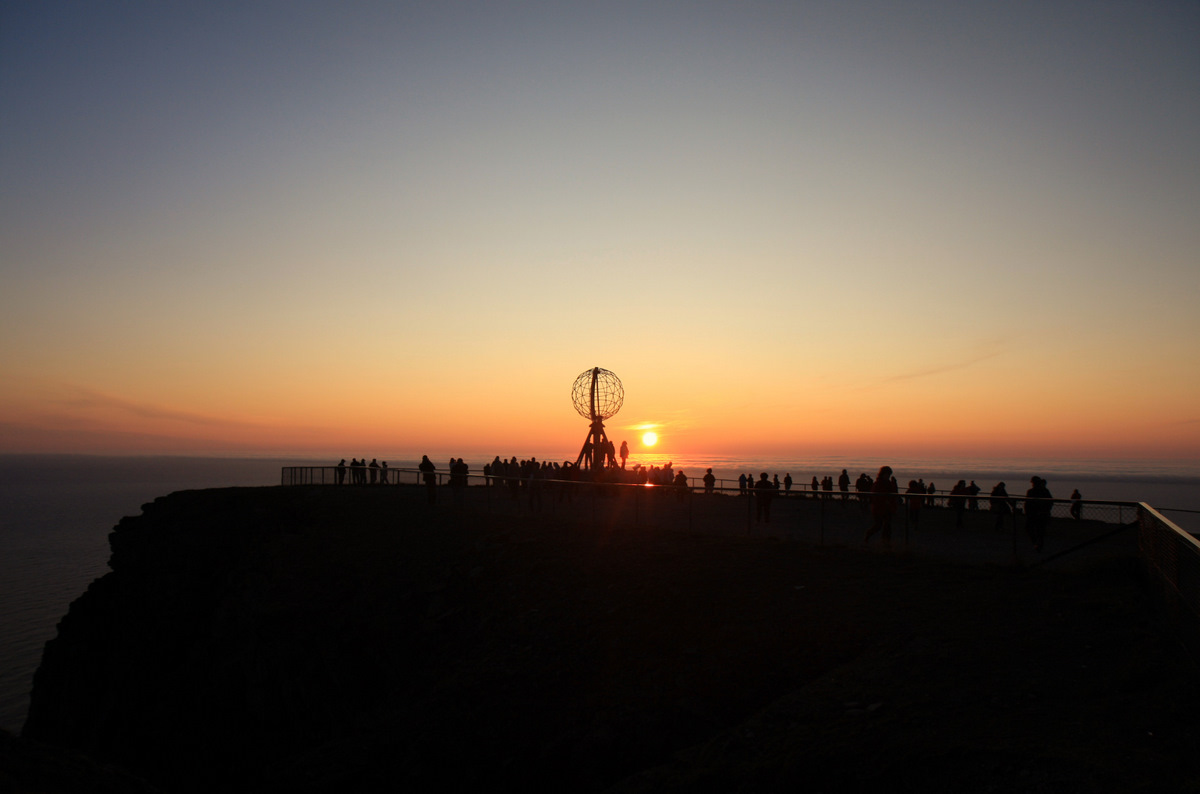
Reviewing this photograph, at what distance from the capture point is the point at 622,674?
34.8ft

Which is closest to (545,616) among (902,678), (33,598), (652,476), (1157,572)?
(902,678)

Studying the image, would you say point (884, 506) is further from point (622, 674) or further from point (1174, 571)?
point (622, 674)

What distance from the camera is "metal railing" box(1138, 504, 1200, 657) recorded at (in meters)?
7.09

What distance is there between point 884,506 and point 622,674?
7.45 m

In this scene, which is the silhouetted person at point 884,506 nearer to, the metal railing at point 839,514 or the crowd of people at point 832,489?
the crowd of people at point 832,489

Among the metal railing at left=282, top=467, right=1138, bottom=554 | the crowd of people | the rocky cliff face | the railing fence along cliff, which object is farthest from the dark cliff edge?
the crowd of people

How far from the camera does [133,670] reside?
2214 centimetres

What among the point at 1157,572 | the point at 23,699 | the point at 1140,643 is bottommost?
the point at 23,699

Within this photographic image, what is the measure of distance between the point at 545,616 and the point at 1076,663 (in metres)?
8.41

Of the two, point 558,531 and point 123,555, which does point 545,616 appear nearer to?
point 558,531

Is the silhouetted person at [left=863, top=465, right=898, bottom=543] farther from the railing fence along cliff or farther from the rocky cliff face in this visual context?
the rocky cliff face

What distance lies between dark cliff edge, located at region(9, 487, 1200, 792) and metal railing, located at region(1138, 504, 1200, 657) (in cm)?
38

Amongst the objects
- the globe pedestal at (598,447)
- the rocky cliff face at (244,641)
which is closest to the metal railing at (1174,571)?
the rocky cliff face at (244,641)

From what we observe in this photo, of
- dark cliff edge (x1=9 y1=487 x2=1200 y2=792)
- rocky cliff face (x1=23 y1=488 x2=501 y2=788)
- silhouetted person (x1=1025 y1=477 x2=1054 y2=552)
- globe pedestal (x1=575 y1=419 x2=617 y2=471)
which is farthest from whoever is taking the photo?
globe pedestal (x1=575 y1=419 x2=617 y2=471)
